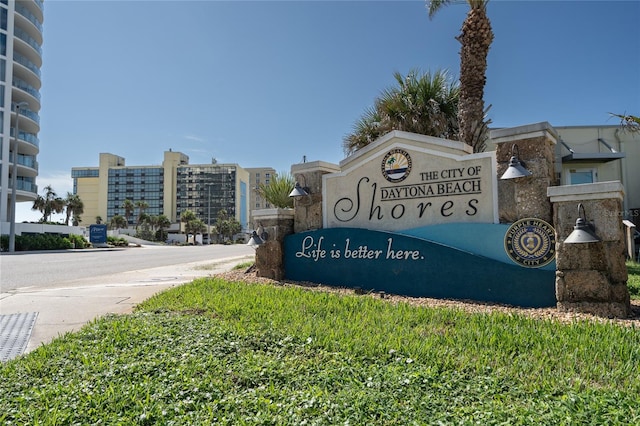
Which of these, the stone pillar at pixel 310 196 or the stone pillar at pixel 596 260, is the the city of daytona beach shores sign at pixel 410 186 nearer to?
the stone pillar at pixel 310 196

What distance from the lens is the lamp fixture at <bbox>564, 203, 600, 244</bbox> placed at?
558 centimetres

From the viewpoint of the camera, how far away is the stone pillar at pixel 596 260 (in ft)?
18.8

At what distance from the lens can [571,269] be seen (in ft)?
19.5

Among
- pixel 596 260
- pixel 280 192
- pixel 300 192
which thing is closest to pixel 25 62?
pixel 280 192

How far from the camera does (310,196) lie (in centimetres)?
973

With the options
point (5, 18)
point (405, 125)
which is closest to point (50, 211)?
point (5, 18)

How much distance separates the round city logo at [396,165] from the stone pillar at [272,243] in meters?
2.71

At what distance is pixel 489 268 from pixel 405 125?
6685 millimetres

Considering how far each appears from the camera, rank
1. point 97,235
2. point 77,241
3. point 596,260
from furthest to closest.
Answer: point 97,235
point 77,241
point 596,260

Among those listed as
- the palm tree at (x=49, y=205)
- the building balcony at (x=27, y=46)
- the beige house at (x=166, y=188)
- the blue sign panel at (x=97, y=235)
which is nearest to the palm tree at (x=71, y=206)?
the palm tree at (x=49, y=205)

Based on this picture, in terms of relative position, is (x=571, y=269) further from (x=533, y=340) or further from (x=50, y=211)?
(x=50, y=211)

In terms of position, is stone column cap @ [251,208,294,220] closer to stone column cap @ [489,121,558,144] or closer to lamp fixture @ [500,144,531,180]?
stone column cap @ [489,121,558,144]

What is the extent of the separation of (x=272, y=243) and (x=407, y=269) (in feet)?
11.1

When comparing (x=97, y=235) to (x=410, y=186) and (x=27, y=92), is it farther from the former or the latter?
(x=410, y=186)
